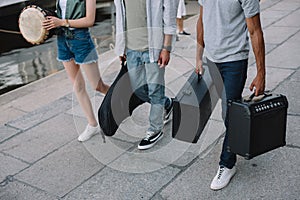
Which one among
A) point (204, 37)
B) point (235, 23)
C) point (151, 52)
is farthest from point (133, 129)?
point (235, 23)

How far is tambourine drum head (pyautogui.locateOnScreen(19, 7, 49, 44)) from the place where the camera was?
12.6 feet

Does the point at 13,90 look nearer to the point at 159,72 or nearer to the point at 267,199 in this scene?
the point at 159,72

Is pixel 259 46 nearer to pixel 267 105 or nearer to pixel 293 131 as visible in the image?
pixel 267 105

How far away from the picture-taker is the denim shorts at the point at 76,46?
12.7ft

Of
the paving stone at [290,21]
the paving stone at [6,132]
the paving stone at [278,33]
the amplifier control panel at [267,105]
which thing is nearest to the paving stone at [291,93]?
the amplifier control panel at [267,105]

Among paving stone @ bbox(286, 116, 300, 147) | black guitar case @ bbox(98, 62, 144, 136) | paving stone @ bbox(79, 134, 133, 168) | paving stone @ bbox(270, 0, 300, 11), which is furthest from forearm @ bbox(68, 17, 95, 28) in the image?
paving stone @ bbox(270, 0, 300, 11)

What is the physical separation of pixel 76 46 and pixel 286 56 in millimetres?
3758

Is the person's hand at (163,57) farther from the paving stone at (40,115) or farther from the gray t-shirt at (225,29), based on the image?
the paving stone at (40,115)

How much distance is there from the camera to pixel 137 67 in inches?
153

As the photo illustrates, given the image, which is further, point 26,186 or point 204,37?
point 26,186

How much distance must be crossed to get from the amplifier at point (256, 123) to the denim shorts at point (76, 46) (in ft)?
4.89

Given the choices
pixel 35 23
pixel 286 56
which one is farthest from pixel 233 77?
pixel 286 56

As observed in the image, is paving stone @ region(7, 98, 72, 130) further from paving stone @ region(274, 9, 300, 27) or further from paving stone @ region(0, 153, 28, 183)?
paving stone @ region(274, 9, 300, 27)

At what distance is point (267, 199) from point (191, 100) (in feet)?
3.17
